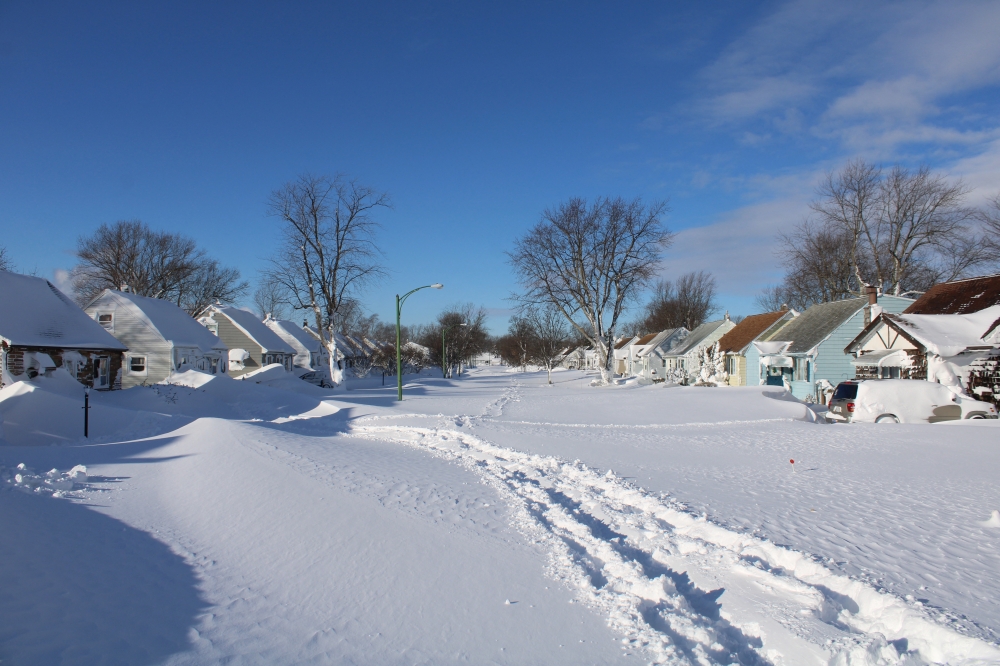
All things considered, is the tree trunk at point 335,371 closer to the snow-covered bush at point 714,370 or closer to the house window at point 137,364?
the house window at point 137,364

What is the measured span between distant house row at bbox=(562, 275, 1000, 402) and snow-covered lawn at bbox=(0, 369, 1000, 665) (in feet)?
28.7

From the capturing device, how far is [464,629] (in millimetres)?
4922

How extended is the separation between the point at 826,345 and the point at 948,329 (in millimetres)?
9533

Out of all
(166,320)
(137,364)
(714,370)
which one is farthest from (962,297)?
(137,364)

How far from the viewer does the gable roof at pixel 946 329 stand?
1938 centimetres

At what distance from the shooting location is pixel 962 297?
985 inches

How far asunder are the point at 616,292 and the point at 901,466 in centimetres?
2895

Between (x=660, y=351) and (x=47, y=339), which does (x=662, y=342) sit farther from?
(x=47, y=339)

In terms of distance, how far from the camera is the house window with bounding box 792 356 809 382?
31.3 metres

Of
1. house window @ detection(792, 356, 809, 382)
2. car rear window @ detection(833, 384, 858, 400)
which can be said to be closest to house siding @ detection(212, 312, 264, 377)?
house window @ detection(792, 356, 809, 382)

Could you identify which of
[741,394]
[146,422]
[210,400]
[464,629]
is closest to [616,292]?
[741,394]

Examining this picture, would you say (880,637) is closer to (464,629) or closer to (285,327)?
(464,629)

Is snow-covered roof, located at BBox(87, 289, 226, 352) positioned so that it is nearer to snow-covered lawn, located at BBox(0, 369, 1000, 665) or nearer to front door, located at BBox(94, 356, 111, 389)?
front door, located at BBox(94, 356, 111, 389)

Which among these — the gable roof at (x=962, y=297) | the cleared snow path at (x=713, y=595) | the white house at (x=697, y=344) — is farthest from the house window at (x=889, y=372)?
the white house at (x=697, y=344)
